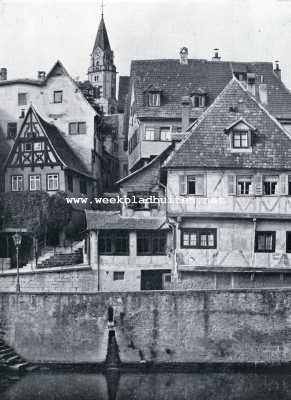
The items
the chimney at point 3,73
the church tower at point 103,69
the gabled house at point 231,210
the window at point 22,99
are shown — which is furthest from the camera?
the church tower at point 103,69

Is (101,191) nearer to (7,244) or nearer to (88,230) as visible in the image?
(7,244)

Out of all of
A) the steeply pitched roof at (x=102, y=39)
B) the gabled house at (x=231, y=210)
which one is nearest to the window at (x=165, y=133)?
the gabled house at (x=231, y=210)

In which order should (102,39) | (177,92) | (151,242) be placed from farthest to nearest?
(102,39) → (177,92) → (151,242)

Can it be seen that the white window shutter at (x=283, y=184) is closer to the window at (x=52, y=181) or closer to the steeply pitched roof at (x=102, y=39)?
the window at (x=52, y=181)

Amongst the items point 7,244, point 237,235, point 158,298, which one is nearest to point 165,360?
point 158,298

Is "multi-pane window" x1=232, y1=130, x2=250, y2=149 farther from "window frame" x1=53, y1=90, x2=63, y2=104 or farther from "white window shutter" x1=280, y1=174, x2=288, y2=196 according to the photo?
"window frame" x1=53, y1=90, x2=63, y2=104

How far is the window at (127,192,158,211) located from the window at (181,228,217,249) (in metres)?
5.27

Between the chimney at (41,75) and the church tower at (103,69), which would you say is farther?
the church tower at (103,69)

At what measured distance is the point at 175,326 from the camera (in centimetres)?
3241

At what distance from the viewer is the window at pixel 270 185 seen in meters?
36.7

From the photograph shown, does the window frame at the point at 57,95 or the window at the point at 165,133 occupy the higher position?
the window frame at the point at 57,95

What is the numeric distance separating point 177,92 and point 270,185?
16.1 m

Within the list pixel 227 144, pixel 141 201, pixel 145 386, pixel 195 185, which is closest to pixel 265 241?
pixel 195 185

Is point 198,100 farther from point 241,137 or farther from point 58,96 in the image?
point 241,137
